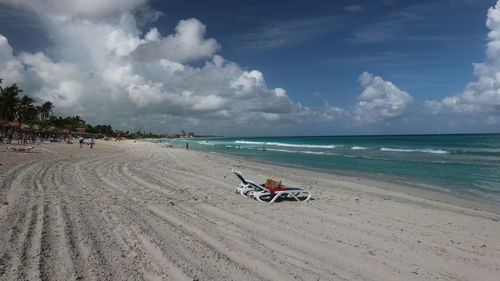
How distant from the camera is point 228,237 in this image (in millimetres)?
4715

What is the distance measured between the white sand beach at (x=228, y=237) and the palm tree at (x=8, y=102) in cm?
5902

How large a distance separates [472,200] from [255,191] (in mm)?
7352

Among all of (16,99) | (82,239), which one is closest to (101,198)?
(82,239)

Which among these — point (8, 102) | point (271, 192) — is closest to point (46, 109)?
point (8, 102)

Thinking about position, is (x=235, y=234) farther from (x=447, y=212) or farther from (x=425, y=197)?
(x=425, y=197)

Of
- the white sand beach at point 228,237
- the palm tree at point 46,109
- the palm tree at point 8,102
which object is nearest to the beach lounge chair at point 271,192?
the white sand beach at point 228,237

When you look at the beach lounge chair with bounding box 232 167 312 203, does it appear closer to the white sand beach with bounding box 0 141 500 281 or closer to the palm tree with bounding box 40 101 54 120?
the white sand beach with bounding box 0 141 500 281

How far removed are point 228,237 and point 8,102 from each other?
218 feet

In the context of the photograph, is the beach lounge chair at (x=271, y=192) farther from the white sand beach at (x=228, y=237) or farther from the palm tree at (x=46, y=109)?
the palm tree at (x=46, y=109)

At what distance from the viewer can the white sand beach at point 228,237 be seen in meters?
3.54

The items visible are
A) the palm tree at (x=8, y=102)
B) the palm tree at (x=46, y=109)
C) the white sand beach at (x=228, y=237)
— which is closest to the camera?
the white sand beach at (x=228, y=237)

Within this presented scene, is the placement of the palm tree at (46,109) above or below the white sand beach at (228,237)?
above

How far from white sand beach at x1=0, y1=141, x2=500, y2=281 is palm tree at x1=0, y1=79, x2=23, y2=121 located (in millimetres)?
59021

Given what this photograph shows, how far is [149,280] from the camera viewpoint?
10.5ft
